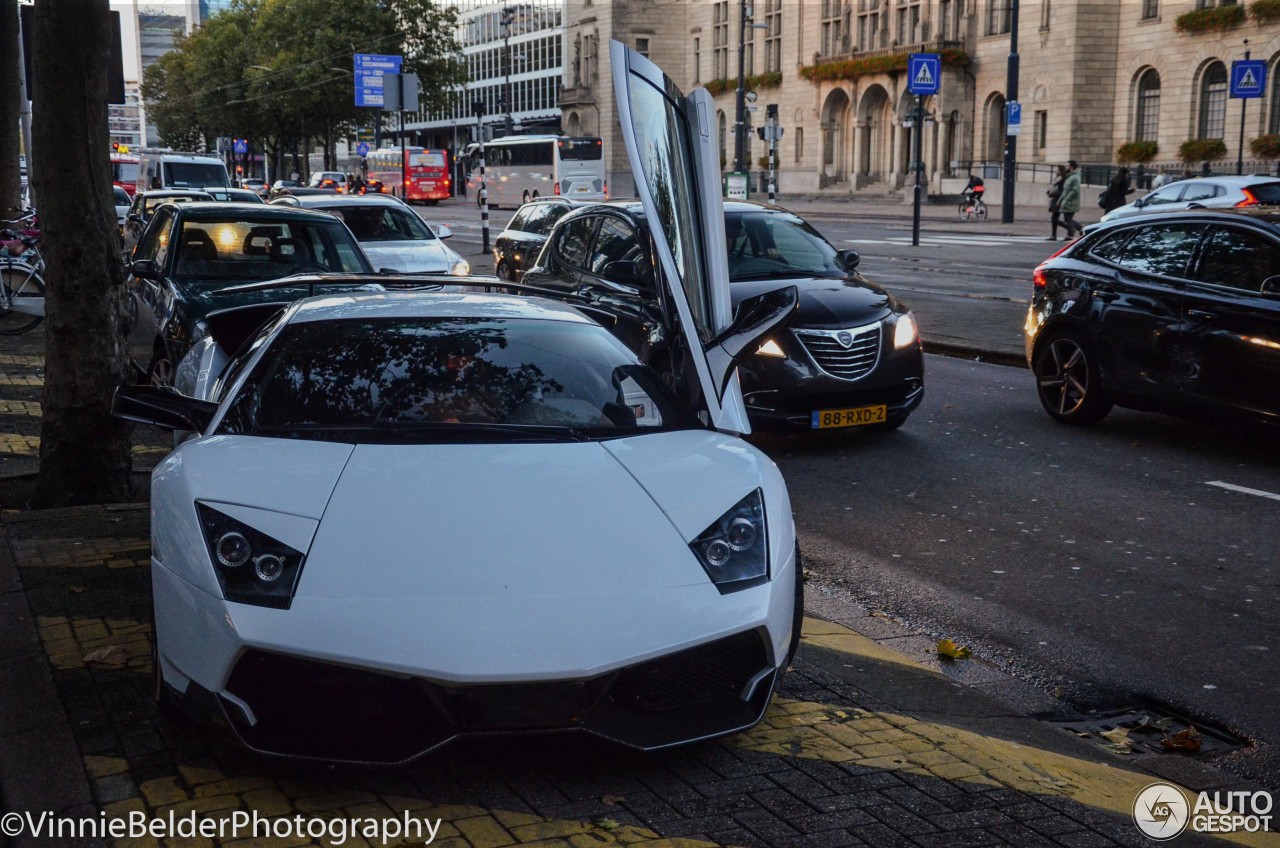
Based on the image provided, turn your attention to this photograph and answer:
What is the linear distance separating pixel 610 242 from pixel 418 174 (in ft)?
223

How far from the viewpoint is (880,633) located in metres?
5.71

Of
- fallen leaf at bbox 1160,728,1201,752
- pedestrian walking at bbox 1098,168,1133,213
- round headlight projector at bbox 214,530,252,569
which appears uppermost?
pedestrian walking at bbox 1098,168,1133,213

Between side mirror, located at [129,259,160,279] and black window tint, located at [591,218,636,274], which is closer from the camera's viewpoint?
side mirror, located at [129,259,160,279]

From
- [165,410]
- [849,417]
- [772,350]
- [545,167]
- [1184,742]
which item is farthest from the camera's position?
[545,167]

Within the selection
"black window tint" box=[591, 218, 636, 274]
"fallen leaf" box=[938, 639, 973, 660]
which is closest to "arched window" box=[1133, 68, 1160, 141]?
"black window tint" box=[591, 218, 636, 274]

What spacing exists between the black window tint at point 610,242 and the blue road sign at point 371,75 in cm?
4414

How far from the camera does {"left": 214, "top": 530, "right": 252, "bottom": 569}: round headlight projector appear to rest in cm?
379

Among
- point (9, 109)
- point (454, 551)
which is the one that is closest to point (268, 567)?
point (454, 551)

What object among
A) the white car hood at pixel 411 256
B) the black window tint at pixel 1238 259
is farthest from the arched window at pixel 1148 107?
the black window tint at pixel 1238 259

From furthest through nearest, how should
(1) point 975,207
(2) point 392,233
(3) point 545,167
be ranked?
(3) point 545,167 → (1) point 975,207 → (2) point 392,233

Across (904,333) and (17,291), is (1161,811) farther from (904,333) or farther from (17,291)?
(17,291)

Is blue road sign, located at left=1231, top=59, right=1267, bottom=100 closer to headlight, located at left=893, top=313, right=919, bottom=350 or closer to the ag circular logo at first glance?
headlight, located at left=893, top=313, right=919, bottom=350

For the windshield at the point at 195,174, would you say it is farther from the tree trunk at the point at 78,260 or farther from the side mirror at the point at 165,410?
the side mirror at the point at 165,410

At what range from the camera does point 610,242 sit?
10.9 m
